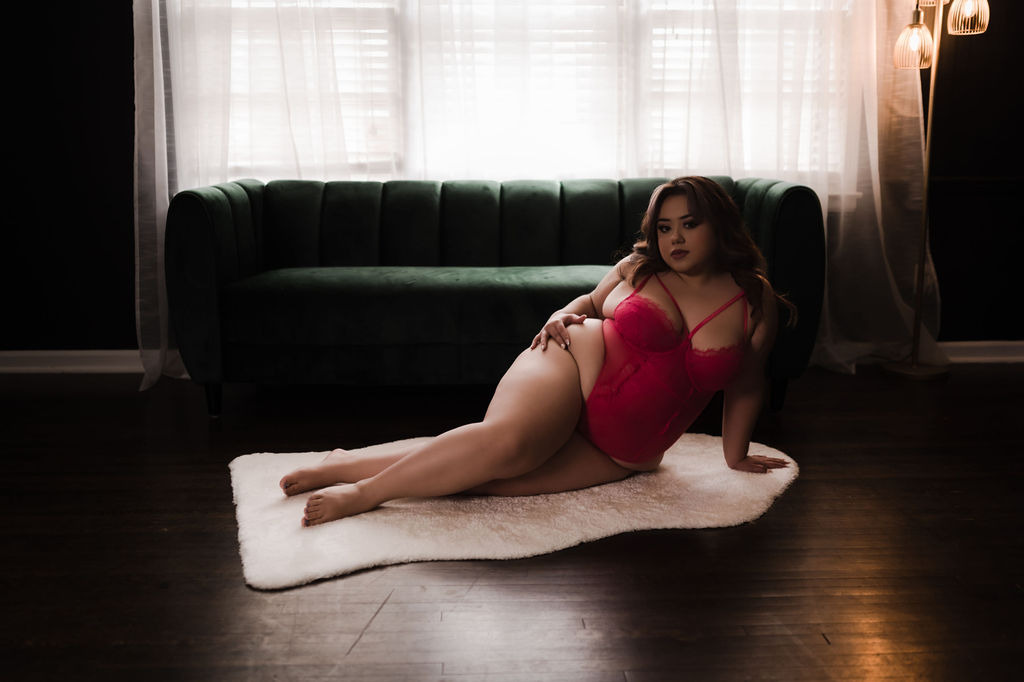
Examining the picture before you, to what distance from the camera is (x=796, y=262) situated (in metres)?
3.00

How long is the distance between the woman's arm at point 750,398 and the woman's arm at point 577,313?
37cm

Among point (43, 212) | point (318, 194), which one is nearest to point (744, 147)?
point (318, 194)

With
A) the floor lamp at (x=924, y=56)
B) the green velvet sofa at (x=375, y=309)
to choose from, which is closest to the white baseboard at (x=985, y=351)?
the floor lamp at (x=924, y=56)

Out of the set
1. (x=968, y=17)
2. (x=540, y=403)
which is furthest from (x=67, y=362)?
(x=968, y=17)

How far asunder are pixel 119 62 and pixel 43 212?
751 millimetres

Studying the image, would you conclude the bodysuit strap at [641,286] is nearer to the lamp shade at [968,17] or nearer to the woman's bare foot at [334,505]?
the woman's bare foot at [334,505]

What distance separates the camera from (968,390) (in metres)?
3.47

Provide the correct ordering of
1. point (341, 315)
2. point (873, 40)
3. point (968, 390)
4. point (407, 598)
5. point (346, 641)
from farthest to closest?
point (873, 40)
point (968, 390)
point (341, 315)
point (407, 598)
point (346, 641)

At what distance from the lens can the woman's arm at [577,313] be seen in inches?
84.7

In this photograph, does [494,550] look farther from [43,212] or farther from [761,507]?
[43,212]

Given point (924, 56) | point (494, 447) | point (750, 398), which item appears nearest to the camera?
point (494, 447)

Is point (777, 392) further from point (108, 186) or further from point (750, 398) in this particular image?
point (108, 186)

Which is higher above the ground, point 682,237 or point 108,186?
point 108,186

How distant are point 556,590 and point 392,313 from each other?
4.86 feet
